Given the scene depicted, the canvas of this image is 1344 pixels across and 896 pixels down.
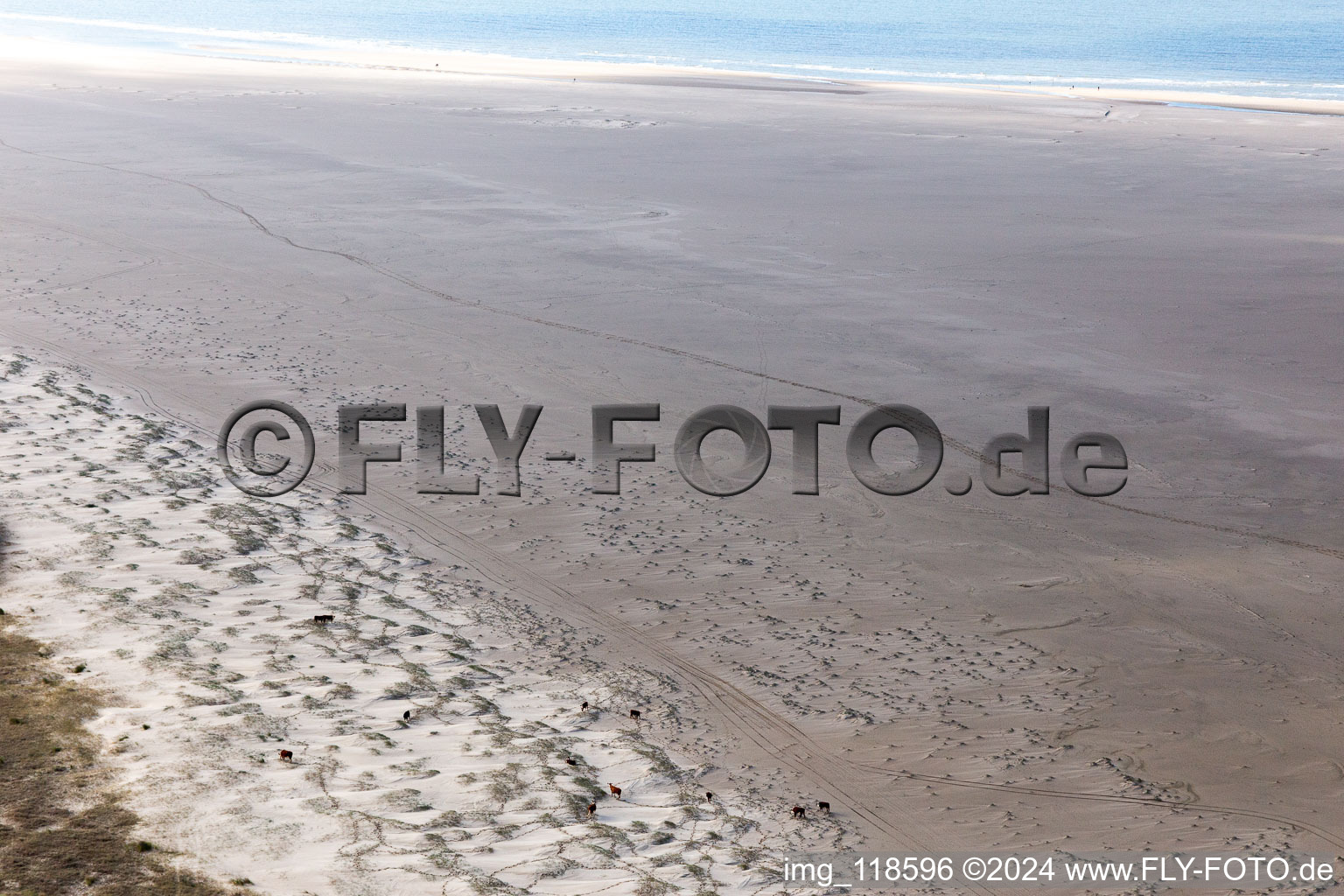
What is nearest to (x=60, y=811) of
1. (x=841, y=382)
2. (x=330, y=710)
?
(x=330, y=710)

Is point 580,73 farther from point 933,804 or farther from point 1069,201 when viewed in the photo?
point 933,804

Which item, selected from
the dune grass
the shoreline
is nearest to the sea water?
the shoreline

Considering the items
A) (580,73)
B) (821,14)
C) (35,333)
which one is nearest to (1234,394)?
(35,333)

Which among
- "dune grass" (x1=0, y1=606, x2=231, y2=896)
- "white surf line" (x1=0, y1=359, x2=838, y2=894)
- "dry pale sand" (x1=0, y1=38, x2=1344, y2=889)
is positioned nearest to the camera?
"dune grass" (x1=0, y1=606, x2=231, y2=896)

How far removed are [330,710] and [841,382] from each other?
663cm

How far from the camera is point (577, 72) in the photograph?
41.2 m

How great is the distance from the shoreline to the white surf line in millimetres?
29922

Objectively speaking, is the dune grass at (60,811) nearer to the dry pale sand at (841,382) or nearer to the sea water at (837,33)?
the dry pale sand at (841,382)

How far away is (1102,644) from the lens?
23.0 ft

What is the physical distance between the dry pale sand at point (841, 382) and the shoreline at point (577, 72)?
39.5 feet

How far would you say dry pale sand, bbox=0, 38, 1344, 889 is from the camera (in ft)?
20.0

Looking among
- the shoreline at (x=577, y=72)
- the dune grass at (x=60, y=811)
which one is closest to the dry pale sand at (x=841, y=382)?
the dune grass at (x=60, y=811)

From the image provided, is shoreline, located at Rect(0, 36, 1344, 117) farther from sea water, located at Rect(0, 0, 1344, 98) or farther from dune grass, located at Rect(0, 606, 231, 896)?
dune grass, located at Rect(0, 606, 231, 896)

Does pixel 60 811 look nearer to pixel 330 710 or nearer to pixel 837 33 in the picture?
pixel 330 710
